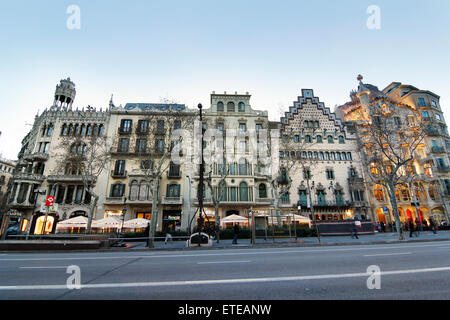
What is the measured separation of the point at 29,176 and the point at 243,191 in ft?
96.3

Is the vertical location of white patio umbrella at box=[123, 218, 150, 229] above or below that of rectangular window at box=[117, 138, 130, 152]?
below

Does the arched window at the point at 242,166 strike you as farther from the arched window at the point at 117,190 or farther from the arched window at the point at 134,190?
the arched window at the point at 117,190

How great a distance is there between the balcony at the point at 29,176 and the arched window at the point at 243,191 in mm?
27664

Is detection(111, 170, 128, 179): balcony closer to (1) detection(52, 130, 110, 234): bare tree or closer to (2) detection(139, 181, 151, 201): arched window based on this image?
(1) detection(52, 130, 110, 234): bare tree

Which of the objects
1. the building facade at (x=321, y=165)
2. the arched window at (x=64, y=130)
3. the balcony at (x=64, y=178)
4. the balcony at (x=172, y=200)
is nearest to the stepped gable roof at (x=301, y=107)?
the building facade at (x=321, y=165)

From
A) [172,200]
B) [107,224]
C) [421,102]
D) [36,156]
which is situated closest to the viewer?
[107,224]

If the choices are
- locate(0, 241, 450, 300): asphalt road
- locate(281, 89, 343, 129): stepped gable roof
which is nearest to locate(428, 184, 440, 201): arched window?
locate(281, 89, 343, 129): stepped gable roof

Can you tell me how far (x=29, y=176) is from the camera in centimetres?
2806

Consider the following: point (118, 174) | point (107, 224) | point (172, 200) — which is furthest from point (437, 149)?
point (118, 174)

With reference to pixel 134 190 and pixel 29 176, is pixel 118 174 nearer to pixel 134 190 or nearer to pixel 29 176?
pixel 134 190

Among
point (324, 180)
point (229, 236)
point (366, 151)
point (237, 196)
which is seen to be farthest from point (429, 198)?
point (229, 236)

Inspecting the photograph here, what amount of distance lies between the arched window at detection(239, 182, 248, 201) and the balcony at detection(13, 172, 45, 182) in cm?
2766

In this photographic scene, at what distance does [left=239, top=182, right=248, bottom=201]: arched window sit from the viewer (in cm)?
2934

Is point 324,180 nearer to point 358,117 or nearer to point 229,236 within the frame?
point 358,117
